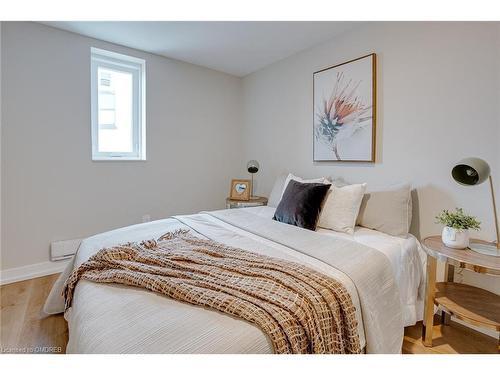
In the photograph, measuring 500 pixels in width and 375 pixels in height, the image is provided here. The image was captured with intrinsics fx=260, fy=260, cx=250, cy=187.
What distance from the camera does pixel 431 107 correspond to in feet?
6.15

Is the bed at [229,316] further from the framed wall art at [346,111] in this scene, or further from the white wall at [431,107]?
the framed wall art at [346,111]

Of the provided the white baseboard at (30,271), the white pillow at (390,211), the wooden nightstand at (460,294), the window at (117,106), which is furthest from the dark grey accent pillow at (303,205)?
the white baseboard at (30,271)

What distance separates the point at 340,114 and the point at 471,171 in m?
1.17

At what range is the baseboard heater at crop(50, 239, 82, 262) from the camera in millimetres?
2508

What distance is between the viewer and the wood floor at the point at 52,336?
1522 mm

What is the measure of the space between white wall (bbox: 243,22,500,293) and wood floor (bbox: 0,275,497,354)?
36 cm

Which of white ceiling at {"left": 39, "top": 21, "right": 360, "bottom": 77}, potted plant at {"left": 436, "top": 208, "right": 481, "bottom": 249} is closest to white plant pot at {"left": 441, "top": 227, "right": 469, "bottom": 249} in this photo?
potted plant at {"left": 436, "top": 208, "right": 481, "bottom": 249}

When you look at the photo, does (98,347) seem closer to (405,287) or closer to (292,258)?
(292,258)

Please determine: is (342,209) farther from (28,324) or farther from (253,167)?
(28,324)

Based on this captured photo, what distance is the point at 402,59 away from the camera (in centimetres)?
202

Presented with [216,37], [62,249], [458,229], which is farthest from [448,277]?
[62,249]

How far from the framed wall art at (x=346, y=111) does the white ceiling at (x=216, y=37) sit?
0.38 m
